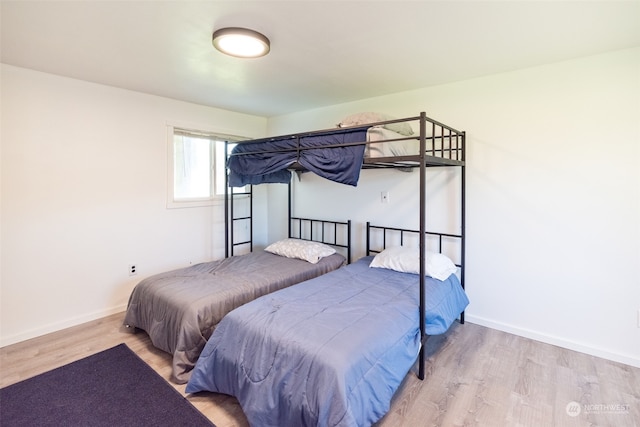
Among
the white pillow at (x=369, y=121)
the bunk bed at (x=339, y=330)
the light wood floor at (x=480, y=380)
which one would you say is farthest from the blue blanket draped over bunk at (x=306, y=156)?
the light wood floor at (x=480, y=380)

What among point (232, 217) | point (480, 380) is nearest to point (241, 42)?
point (232, 217)

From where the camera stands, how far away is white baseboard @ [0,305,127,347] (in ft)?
8.89

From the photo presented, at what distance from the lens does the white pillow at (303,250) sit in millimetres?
3512

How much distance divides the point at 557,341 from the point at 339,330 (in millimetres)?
2110

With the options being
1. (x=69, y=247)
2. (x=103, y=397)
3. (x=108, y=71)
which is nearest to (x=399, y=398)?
(x=103, y=397)

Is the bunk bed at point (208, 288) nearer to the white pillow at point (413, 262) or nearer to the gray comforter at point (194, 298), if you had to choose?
the gray comforter at point (194, 298)

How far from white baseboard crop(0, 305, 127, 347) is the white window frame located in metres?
1.25

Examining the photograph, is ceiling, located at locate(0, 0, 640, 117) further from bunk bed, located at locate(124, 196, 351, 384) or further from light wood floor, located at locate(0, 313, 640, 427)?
light wood floor, located at locate(0, 313, 640, 427)

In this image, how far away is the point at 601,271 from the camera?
2.49 m

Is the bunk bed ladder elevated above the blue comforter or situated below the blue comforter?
above

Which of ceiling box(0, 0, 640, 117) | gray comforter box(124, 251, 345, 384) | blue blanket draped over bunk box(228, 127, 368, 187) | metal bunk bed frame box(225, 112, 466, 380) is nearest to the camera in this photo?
ceiling box(0, 0, 640, 117)

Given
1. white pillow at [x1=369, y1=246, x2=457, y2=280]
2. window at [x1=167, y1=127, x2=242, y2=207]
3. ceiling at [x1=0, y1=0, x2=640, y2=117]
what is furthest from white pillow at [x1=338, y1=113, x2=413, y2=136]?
window at [x1=167, y1=127, x2=242, y2=207]

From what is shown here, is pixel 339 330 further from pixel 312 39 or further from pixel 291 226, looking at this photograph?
pixel 291 226

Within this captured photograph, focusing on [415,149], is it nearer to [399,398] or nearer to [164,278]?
[399,398]
